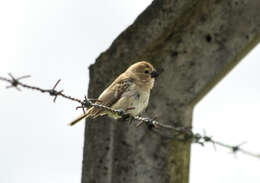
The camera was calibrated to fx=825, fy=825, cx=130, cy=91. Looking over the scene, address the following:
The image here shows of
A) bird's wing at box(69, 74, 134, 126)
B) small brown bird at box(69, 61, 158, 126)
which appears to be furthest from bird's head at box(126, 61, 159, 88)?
bird's wing at box(69, 74, 134, 126)

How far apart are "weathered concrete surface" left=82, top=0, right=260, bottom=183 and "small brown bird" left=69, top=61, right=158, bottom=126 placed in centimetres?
10

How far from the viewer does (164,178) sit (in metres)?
9.13

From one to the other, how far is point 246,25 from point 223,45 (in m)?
0.35

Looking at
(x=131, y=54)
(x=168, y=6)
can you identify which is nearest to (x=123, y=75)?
(x=131, y=54)

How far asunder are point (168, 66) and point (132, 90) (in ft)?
2.40

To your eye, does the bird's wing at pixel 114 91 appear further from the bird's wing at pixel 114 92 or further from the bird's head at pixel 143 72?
the bird's head at pixel 143 72

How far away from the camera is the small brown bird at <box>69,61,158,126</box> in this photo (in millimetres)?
9672

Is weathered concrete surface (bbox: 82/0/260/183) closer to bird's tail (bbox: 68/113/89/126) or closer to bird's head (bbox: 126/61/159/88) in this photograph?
bird's head (bbox: 126/61/159/88)

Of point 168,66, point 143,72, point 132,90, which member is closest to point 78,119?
point 132,90

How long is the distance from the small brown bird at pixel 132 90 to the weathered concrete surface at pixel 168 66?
3.9 inches

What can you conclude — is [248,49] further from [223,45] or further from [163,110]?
[163,110]

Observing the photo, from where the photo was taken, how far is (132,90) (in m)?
10.1

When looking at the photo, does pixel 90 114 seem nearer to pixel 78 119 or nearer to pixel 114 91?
pixel 78 119

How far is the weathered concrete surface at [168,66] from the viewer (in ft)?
30.5
